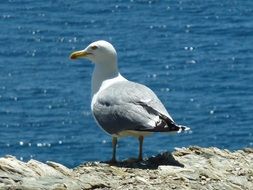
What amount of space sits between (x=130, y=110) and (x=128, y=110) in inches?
1.4

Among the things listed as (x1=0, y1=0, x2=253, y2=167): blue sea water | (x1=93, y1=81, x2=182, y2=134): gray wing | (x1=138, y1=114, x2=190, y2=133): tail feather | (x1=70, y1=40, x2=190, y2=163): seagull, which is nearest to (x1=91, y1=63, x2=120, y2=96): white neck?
(x1=70, y1=40, x2=190, y2=163): seagull

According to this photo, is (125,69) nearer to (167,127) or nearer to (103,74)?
(103,74)

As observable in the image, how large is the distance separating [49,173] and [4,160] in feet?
1.76

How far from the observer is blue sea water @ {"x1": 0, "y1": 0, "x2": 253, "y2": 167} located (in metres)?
70.8

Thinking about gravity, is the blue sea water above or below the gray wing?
below

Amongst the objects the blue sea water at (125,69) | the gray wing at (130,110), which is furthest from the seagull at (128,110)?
the blue sea water at (125,69)

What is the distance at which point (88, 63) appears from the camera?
96.4 meters

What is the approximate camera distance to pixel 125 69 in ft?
296

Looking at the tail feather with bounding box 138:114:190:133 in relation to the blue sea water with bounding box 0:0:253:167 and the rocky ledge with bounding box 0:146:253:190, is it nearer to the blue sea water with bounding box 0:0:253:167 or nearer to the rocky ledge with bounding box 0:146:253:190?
the rocky ledge with bounding box 0:146:253:190

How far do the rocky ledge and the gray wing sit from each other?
1.57 ft

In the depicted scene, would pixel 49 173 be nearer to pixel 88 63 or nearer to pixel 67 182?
pixel 67 182

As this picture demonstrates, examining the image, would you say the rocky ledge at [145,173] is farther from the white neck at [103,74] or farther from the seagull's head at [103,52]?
the seagull's head at [103,52]

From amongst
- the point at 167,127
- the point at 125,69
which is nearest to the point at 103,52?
the point at 167,127

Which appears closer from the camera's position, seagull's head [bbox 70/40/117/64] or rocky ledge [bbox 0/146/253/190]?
rocky ledge [bbox 0/146/253/190]
